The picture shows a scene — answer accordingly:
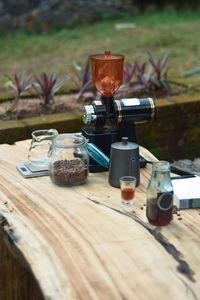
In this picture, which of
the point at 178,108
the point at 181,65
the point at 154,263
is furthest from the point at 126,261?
the point at 181,65

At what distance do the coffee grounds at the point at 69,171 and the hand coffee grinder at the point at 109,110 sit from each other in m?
0.13

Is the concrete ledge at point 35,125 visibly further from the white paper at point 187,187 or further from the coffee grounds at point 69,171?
the white paper at point 187,187

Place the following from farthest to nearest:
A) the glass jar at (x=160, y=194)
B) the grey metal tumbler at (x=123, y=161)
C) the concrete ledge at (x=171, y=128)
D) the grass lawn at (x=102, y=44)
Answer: the grass lawn at (x=102, y=44), the concrete ledge at (x=171, y=128), the grey metal tumbler at (x=123, y=161), the glass jar at (x=160, y=194)

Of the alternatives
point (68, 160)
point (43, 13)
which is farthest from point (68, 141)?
point (43, 13)

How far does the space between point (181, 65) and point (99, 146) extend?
4518 millimetres

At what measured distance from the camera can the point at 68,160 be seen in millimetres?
1955

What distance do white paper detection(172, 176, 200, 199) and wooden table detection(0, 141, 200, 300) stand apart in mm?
63

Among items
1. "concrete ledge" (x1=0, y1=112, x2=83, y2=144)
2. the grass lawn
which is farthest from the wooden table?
the grass lawn

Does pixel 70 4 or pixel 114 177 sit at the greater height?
pixel 70 4

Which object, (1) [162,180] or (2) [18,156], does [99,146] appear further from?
(1) [162,180]

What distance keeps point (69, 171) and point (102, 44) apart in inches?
243

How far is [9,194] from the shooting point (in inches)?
71.9

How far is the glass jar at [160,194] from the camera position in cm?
156

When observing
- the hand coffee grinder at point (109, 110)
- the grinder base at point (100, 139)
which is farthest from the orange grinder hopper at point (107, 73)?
the grinder base at point (100, 139)
